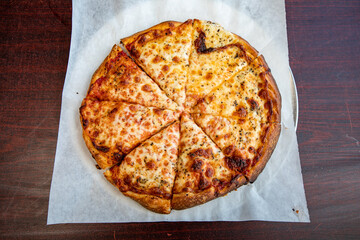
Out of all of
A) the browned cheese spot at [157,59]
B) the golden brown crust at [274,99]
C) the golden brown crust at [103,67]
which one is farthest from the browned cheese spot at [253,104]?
the golden brown crust at [103,67]

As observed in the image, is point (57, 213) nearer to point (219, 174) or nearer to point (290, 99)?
point (219, 174)

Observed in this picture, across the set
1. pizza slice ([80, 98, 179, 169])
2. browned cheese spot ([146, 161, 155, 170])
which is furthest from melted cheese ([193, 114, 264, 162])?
browned cheese spot ([146, 161, 155, 170])

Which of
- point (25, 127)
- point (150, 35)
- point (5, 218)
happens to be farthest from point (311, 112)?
point (5, 218)

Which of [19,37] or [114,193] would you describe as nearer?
[114,193]

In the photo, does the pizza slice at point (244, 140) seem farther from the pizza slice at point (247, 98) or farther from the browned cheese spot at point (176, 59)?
the browned cheese spot at point (176, 59)

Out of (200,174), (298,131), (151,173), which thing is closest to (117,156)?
(151,173)

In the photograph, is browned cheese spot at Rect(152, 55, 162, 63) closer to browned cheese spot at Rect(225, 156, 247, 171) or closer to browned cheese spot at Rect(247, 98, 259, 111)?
browned cheese spot at Rect(247, 98, 259, 111)

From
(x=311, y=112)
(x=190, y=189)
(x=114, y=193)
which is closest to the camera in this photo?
(x=190, y=189)
